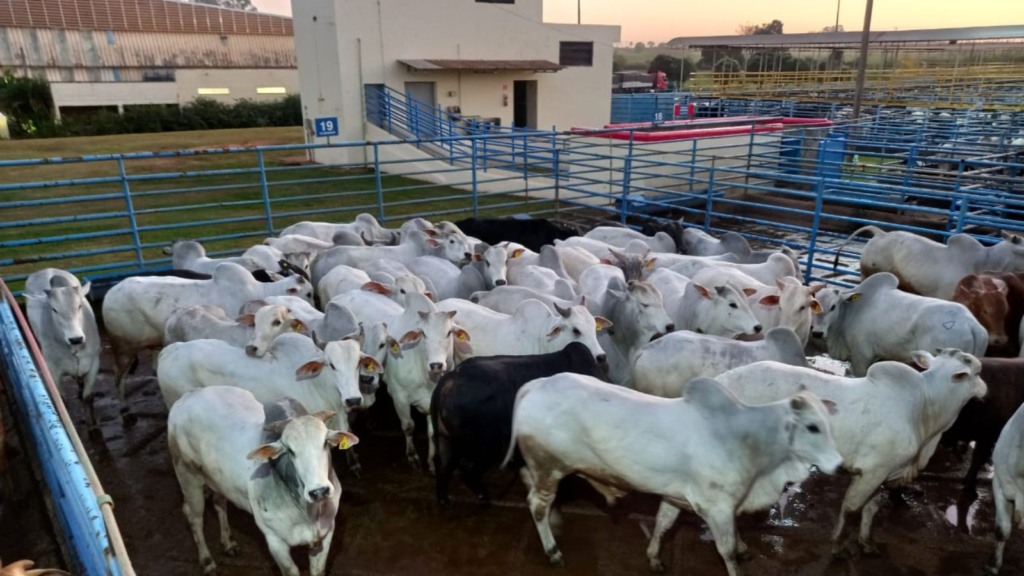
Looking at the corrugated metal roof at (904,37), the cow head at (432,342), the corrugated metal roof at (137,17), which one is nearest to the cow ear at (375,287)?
the cow head at (432,342)

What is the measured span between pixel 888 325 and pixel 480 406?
3.51m

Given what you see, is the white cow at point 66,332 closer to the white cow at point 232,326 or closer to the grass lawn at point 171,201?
the white cow at point 232,326

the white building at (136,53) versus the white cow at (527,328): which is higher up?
the white building at (136,53)

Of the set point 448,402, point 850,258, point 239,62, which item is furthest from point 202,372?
point 239,62

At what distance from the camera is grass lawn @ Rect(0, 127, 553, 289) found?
341 inches

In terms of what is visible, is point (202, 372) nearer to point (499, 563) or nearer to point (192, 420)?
point (192, 420)

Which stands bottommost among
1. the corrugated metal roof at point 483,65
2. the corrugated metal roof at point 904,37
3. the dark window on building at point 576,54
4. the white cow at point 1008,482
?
the white cow at point 1008,482

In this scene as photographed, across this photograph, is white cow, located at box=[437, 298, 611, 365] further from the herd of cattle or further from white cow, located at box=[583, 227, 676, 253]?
white cow, located at box=[583, 227, 676, 253]

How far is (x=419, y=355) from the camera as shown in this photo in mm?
5047

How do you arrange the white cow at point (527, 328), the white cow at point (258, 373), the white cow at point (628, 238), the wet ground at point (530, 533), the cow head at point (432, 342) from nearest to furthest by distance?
the wet ground at point (530, 533) → the white cow at point (258, 373) → the cow head at point (432, 342) → the white cow at point (527, 328) → the white cow at point (628, 238)

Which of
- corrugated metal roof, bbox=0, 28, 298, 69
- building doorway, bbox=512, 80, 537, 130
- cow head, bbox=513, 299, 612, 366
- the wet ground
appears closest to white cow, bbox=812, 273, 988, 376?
the wet ground

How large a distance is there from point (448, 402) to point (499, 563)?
39.6 inches

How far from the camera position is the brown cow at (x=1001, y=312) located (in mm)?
5535

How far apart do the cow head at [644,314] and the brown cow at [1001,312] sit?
254 cm
